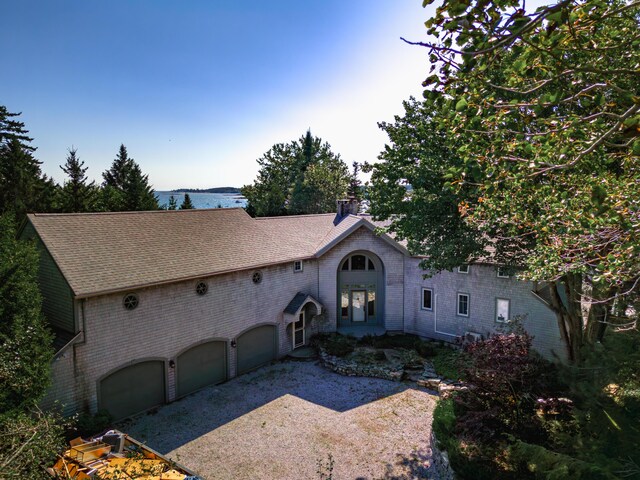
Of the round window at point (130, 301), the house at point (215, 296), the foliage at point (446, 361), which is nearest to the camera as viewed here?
the house at point (215, 296)

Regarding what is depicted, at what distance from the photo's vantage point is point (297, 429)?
15.2 m

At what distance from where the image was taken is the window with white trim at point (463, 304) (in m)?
22.6

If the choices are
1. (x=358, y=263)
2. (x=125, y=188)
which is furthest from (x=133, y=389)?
(x=125, y=188)

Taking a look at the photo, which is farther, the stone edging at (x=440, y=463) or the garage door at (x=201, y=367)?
the garage door at (x=201, y=367)

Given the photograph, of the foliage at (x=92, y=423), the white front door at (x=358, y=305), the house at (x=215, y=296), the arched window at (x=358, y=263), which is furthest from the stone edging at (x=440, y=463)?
the arched window at (x=358, y=263)

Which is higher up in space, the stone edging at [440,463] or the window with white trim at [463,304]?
the window with white trim at [463,304]

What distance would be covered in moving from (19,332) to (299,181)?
51.0m

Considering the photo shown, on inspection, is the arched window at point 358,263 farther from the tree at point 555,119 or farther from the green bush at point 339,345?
the tree at point 555,119

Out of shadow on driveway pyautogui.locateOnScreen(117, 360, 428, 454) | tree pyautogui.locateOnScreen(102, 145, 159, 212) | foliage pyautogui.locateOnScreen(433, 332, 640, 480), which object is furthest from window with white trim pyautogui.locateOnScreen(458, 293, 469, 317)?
tree pyautogui.locateOnScreen(102, 145, 159, 212)

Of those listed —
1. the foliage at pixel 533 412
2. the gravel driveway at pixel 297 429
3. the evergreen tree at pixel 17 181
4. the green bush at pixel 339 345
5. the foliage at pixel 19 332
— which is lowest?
the gravel driveway at pixel 297 429

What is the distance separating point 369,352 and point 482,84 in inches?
714

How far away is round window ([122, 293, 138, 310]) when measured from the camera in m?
15.4

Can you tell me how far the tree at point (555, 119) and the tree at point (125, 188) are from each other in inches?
2033

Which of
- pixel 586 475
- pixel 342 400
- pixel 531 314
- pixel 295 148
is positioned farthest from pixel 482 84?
pixel 295 148
